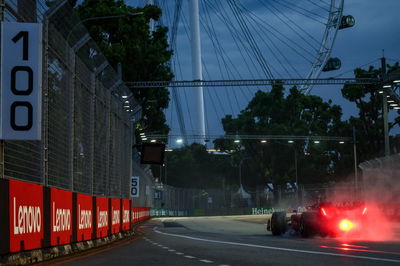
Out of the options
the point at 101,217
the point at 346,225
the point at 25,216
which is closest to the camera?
the point at 25,216

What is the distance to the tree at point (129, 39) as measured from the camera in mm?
47000

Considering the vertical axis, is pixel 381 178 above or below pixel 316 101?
below

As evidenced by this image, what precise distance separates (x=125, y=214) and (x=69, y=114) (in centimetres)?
890

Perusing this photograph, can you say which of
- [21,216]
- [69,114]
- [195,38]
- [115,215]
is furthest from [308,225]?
[195,38]

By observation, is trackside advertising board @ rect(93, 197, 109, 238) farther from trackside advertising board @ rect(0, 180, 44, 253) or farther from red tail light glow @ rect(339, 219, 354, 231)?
red tail light glow @ rect(339, 219, 354, 231)

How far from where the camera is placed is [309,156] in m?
96.9

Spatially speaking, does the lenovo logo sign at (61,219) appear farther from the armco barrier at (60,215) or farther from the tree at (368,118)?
the tree at (368,118)

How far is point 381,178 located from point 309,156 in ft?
209

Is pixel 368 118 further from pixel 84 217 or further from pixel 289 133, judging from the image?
pixel 84 217

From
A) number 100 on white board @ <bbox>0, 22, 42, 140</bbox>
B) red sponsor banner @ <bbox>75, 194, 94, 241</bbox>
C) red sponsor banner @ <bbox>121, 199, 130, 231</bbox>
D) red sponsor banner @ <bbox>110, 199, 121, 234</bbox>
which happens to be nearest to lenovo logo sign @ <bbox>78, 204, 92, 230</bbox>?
red sponsor banner @ <bbox>75, 194, 94, 241</bbox>

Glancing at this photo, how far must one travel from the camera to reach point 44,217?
11.4 m

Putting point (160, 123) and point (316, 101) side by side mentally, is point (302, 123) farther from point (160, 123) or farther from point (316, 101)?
point (160, 123)

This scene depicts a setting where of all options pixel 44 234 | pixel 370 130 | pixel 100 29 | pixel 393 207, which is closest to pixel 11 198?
pixel 44 234

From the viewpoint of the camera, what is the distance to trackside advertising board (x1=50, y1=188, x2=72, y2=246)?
39.6ft
